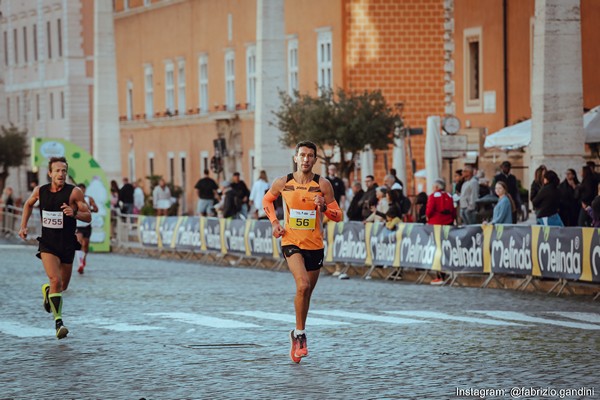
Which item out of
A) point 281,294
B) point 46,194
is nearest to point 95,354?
point 46,194

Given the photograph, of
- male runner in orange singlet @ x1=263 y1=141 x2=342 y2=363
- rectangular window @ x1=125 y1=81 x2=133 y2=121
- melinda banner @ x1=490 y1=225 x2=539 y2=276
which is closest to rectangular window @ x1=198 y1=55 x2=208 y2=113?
rectangular window @ x1=125 y1=81 x2=133 y2=121

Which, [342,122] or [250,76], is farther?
[250,76]

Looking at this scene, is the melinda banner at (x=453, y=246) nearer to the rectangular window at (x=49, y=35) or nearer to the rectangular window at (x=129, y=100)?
the rectangular window at (x=129, y=100)

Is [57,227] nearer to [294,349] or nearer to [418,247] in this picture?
[294,349]

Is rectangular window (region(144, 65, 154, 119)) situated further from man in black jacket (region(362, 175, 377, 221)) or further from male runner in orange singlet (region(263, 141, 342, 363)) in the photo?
male runner in orange singlet (region(263, 141, 342, 363))

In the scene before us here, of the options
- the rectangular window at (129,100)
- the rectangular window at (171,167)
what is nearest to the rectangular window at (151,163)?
the rectangular window at (171,167)

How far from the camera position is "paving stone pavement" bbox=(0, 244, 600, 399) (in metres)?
14.0

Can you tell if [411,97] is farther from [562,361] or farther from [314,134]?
[562,361]

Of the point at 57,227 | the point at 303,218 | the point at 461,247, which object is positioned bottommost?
the point at 461,247

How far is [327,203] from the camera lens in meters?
16.4

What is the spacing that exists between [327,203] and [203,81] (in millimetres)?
51301

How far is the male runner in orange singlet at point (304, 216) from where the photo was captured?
16219 millimetres

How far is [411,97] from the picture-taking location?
54.4 meters

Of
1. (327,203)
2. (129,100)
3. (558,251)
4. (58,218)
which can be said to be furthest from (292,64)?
(327,203)
